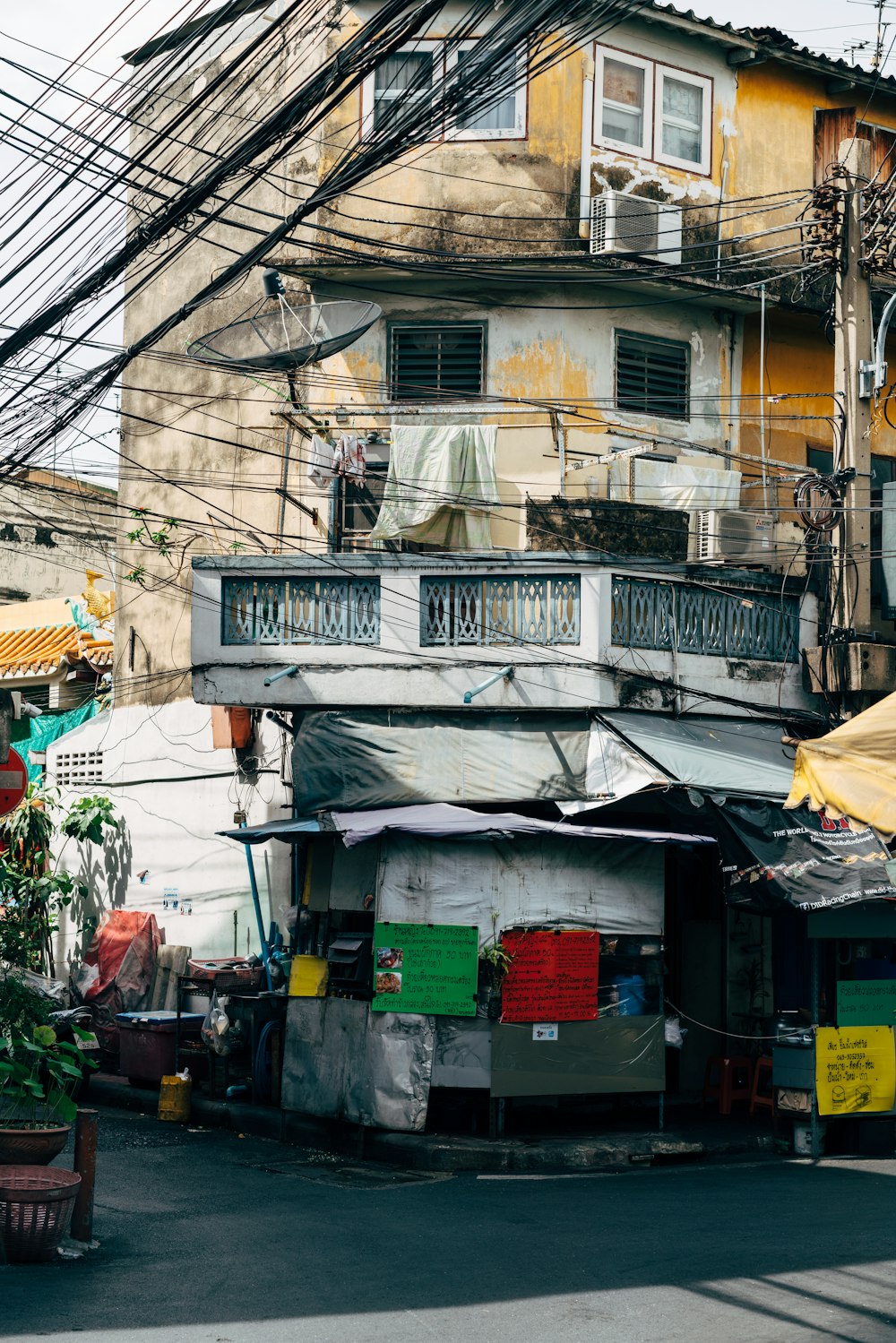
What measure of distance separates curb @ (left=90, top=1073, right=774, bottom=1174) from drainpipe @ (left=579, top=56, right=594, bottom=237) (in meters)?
10.3

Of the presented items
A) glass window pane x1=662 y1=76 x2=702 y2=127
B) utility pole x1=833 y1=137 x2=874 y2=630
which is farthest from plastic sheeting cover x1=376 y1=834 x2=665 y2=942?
glass window pane x1=662 y1=76 x2=702 y2=127

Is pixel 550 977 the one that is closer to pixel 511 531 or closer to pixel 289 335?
pixel 511 531

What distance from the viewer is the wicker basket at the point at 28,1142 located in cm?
922

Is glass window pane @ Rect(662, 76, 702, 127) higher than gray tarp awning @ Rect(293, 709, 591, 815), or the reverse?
glass window pane @ Rect(662, 76, 702, 127)

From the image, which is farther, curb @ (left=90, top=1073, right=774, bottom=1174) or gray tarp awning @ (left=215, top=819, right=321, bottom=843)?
gray tarp awning @ (left=215, top=819, right=321, bottom=843)

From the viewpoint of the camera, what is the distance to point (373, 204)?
1798 centimetres

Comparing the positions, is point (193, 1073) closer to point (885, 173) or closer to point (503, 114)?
point (503, 114)

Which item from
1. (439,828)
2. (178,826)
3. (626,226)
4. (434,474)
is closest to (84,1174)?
(439,828)

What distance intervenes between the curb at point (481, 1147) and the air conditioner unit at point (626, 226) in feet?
32.1

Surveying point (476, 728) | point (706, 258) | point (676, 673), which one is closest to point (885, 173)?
point (706, 258)

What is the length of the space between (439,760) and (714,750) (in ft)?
9.23

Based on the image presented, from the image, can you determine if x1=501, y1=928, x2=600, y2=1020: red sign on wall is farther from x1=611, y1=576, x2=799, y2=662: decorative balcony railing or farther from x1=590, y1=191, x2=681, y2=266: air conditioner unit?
x1=590, y1=191, x2=681, y2=266: air conditioner unit

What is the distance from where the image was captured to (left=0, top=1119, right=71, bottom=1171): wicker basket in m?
9.22

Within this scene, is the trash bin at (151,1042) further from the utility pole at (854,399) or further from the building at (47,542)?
the building at (47,542)
